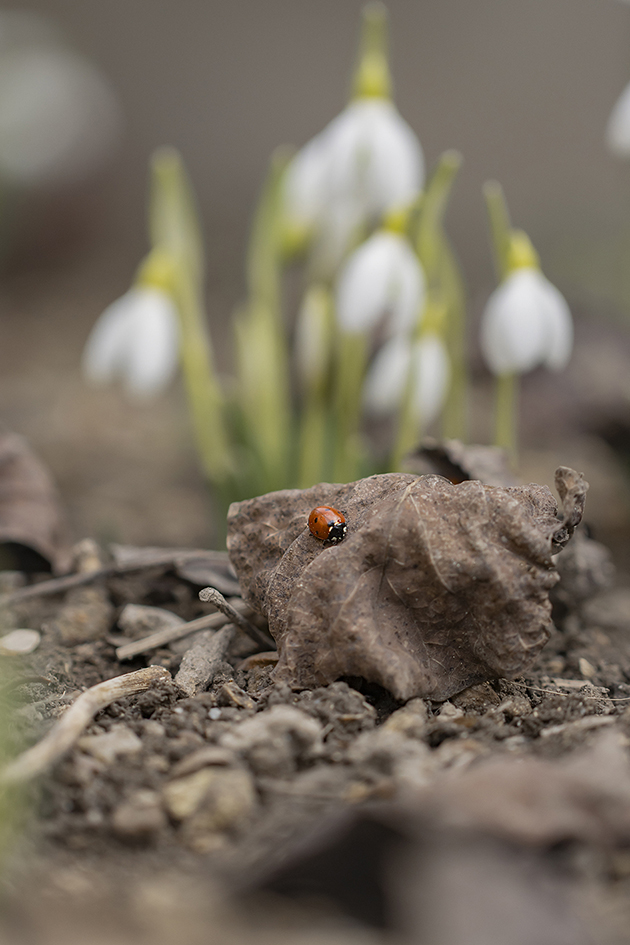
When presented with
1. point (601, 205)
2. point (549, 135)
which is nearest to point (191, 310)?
point (601, 205)

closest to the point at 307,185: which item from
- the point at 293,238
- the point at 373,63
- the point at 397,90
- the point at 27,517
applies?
the point at 293,238

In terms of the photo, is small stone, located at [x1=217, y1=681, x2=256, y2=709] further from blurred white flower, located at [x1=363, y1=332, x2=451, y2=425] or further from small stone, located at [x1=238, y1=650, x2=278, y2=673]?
blurred white flower, located at [x1=363, y1=332, x2=451, y2=425]

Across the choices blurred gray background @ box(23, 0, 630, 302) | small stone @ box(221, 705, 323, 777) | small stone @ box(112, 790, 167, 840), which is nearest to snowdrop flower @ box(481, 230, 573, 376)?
small stone @ box(221, 705, 323, 777)

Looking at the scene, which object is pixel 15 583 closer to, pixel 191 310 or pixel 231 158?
pixel 191 310

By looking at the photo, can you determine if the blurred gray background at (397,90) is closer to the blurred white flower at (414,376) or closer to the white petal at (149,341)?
the blurred white flower at (414,376)

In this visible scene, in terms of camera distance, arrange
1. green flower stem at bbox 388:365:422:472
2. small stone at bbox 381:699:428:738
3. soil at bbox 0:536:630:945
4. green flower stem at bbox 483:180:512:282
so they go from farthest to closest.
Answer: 1. green flower stem at bbox 388:365:422:472
2. green flower stem at bbox 483:180:512:282
3. small stone at bbox 381:699:428:738
4. soil at bbox 0:536:630:945

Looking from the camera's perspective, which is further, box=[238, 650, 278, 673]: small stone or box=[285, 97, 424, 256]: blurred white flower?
box=[285, 97, 424, 256]: blurred white flower

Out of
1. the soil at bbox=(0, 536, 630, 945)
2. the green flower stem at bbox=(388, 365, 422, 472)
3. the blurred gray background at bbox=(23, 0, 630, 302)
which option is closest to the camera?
the soil at bbox=(0, 536, 630, 945)
